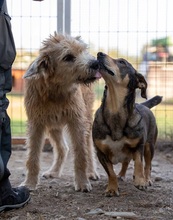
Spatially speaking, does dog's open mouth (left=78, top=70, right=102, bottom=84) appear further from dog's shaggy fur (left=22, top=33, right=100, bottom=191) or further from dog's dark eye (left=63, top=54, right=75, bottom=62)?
dog's dark eye (left=63, top=54, right=75, bottom=62)

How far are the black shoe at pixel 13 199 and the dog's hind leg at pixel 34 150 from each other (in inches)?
33.8

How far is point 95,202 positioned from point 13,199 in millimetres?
759

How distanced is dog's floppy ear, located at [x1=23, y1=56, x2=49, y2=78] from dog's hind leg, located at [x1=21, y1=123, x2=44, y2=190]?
A: 2.05 ft

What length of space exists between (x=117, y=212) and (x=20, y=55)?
16.4 ft

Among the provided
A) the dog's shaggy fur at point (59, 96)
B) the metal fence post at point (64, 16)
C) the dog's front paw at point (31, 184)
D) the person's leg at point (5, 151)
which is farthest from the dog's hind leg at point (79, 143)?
the metal fence post at point (64, 16)

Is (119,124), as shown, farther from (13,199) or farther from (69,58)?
(13,199)

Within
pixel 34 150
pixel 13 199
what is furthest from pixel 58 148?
pixel 13 199

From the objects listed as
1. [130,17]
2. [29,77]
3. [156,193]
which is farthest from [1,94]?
[130,17]

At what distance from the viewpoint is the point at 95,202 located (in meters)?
4.50

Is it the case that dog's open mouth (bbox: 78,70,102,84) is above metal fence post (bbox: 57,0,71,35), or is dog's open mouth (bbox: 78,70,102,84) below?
below

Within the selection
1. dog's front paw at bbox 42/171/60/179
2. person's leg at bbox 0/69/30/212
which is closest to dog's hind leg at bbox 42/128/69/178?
dog's front paw at bbox 42/171/60/179

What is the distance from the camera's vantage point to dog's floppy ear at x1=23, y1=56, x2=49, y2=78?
4.89 m

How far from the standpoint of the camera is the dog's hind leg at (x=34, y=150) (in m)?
5.18

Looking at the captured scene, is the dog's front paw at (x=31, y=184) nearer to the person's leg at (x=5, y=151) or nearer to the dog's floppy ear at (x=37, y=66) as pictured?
the person's leg at (x=5, y=151)
